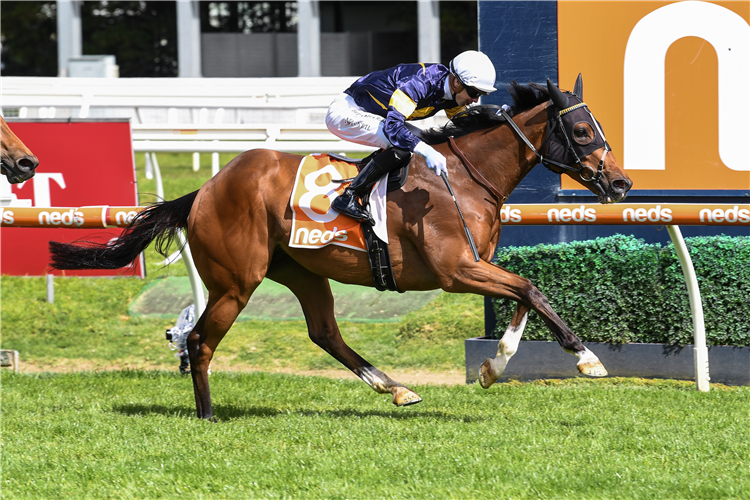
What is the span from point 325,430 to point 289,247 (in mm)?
1029

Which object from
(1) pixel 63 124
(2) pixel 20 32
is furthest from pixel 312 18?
(1) pixel 63 124

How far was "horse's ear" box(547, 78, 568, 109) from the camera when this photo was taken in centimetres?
464

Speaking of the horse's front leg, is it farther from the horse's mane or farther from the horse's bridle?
the horse's mane

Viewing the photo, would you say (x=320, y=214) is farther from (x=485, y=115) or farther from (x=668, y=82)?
(x=668, y=82)

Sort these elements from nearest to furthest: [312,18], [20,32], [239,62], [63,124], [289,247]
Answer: [289,247], [63,124], [312,18], [20,32], [239,62]

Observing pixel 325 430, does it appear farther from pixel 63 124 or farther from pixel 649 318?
pixel 63 124

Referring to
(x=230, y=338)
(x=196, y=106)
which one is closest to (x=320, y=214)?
(x=230, y=338)

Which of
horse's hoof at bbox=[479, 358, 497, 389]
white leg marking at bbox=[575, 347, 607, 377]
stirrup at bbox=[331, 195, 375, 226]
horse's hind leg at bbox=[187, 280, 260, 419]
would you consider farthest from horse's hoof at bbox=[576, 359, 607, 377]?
horse's hind leg at bbox=[187, 280, 260, 419]

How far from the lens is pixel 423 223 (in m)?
4.68

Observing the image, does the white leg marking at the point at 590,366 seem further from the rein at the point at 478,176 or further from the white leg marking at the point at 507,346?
the rein at the point at 478,176

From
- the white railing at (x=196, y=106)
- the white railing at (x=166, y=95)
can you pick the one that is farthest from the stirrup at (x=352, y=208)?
the white railing at (x=166, y=95)

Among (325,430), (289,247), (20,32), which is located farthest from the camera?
(20,32)

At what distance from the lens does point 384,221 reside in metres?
4.71

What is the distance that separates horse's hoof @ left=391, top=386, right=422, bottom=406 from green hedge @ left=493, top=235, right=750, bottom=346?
57.6 inches
